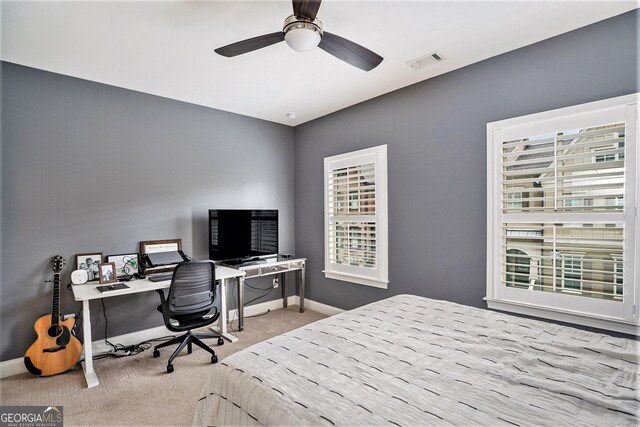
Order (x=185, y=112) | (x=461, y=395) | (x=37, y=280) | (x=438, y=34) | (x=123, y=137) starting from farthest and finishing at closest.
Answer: (x=185, y=112) < (x=123, y=137) < (x=37, y=280) < (x=438, y=34) < (x=461, y=395)

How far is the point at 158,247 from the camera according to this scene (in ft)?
11.1

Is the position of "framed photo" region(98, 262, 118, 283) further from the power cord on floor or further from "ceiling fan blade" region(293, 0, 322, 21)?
"ceiling fan blade" region(293, 0, 322, 21)

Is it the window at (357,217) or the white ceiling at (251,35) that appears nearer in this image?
the white ceiling at (251,35)

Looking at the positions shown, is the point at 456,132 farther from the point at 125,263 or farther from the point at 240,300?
the point at 125,263

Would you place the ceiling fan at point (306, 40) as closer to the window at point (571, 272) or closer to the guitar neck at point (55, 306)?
the window at point (571, 272)

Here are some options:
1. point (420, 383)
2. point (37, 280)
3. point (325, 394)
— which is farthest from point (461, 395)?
point (37, 280)

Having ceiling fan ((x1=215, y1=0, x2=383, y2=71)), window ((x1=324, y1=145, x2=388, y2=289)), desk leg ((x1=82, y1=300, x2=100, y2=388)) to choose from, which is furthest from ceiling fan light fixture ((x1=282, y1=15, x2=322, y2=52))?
desk leg ((x1=82, y1=300, x2=100, y2=388))

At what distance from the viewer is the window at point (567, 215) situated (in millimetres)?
2035

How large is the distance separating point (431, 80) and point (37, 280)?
4.09 m

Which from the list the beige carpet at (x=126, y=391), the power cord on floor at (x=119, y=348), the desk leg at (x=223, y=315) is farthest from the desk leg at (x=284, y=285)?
the power cord on floor at (x=119, y=348)

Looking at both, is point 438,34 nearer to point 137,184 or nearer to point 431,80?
point 431,80

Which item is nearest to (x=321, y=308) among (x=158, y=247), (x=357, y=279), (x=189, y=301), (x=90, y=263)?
(x=357, y=279)

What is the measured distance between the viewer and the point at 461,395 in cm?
116

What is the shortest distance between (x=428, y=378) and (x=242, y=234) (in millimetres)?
2950
